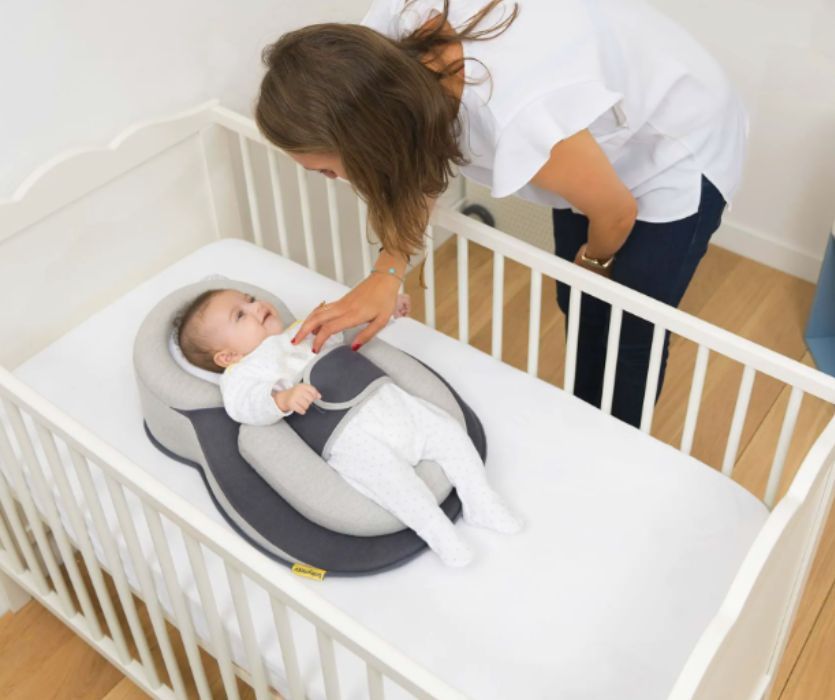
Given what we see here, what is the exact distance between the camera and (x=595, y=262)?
151 centimetres

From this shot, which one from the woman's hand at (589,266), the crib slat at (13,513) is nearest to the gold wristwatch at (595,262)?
the woman's hand at (589,266)

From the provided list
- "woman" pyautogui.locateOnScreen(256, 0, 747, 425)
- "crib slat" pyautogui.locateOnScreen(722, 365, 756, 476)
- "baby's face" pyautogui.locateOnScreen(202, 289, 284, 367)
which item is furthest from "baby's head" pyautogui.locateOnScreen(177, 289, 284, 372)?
"crib slat" pyautogui.locateOnScreen(722, 365, 756, 476)

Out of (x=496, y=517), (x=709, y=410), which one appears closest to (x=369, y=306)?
(x=496, y=517)

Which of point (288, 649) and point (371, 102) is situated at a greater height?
point (371, 102)

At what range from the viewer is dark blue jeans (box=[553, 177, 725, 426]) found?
147 centimetres

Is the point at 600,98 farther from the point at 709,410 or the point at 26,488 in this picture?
the point at 709,410

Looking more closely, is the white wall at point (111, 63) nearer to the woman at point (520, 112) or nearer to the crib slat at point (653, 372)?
the woman at point (520, 112)

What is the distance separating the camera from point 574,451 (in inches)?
59.4

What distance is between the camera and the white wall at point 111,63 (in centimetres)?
150

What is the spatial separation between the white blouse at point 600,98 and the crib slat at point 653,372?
A: 6.7 inches

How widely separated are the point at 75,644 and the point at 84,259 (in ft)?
2.23

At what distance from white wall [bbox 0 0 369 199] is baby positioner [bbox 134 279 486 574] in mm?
345

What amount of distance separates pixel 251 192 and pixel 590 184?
800 millimetres

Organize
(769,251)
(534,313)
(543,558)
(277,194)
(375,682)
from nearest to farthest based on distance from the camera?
(375,682) < (543,558) < (534,313) < (277,194) < (769,251)
